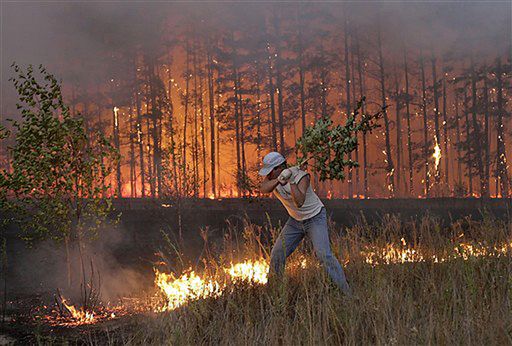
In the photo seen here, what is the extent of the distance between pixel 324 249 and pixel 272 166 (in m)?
1.12

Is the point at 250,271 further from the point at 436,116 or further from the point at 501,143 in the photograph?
the point at 436,116

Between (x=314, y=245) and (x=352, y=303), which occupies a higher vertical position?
(x=314, y=245)

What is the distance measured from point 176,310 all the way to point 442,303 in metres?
2.52

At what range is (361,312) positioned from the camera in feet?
16.3

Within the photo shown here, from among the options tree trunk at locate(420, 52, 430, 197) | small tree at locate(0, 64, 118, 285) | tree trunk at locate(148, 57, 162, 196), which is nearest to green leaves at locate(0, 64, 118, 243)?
small tree at locate(0, 64, 118, 285)

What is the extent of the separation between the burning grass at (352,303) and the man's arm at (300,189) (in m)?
0.70

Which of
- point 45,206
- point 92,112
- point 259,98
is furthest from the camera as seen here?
point 92,112

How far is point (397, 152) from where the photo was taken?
36062 mm

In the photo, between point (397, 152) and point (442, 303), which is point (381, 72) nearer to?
point (397, 152)

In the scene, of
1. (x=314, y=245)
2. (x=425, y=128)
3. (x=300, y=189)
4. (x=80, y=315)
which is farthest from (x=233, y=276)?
(x=425, y=128)

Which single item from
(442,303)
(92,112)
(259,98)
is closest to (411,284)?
(442,303)

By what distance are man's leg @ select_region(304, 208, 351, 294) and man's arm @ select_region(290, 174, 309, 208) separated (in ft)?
1.13

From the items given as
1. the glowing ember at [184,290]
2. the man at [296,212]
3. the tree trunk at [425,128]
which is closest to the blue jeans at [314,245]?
the man at [296,212]

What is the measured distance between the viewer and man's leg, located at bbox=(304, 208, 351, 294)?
593cm
